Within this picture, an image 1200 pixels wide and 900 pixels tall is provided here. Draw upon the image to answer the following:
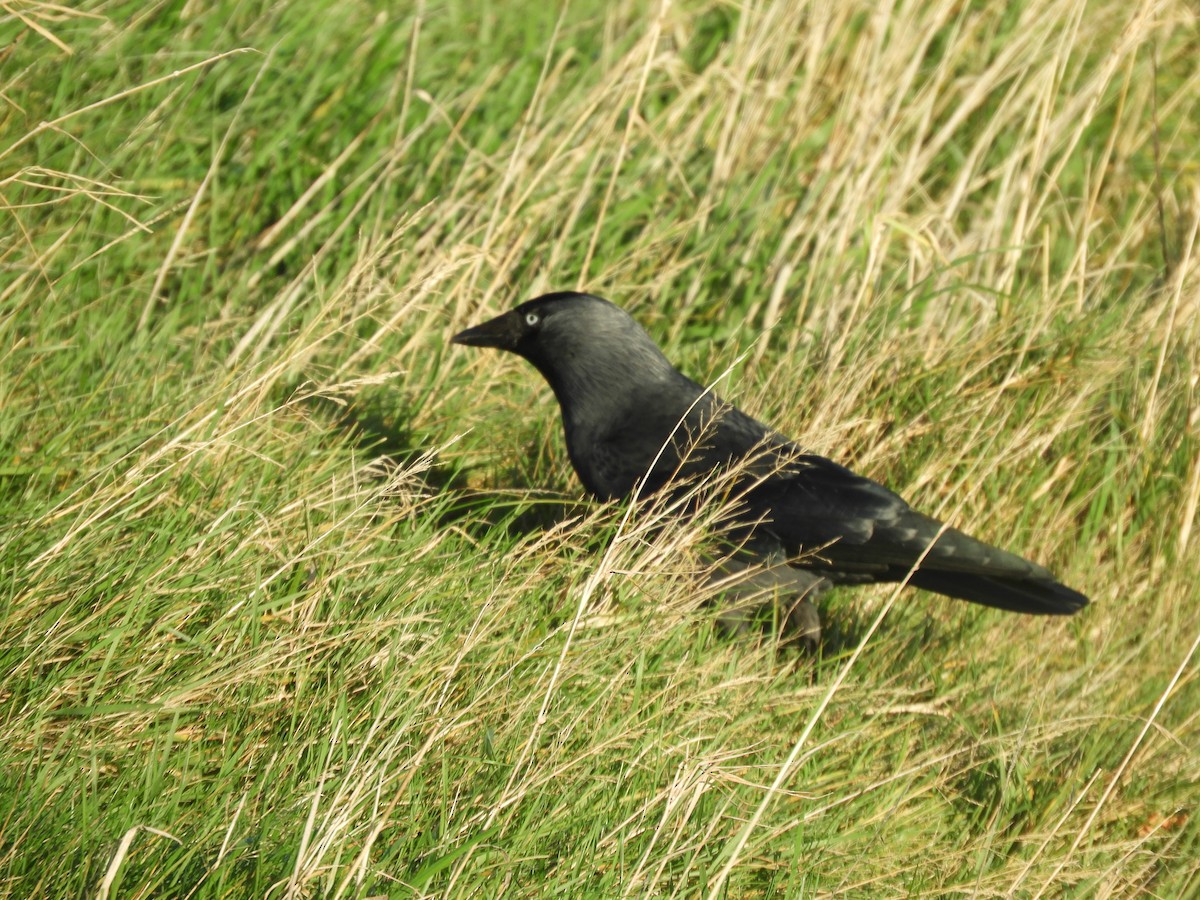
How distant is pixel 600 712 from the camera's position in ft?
9.50

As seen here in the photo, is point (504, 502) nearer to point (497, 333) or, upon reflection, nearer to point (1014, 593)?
point (497, 333)

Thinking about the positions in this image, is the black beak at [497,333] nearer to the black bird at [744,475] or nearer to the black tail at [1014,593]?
the black bird at [744,475]

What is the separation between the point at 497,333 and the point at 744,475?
107cm

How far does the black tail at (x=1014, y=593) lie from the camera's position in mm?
3867

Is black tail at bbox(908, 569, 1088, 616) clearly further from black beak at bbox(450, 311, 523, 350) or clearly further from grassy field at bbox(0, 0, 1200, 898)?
black beak at bbox(450, 311, 523, 350)

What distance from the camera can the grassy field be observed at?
105 inches

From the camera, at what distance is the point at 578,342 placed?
436cm

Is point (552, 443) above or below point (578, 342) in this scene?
below

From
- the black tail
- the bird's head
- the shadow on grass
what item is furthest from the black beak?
the black tail

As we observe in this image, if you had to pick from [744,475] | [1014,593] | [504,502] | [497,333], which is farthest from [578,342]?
[1014,593]

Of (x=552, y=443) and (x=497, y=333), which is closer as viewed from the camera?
(x=497, y=333)

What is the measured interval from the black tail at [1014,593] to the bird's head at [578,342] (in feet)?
3.66

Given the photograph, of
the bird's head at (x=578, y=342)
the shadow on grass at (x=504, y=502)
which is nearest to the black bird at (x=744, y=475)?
the bird's head at (x=578, y=342)

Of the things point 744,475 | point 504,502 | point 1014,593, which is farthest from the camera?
point 504,502
